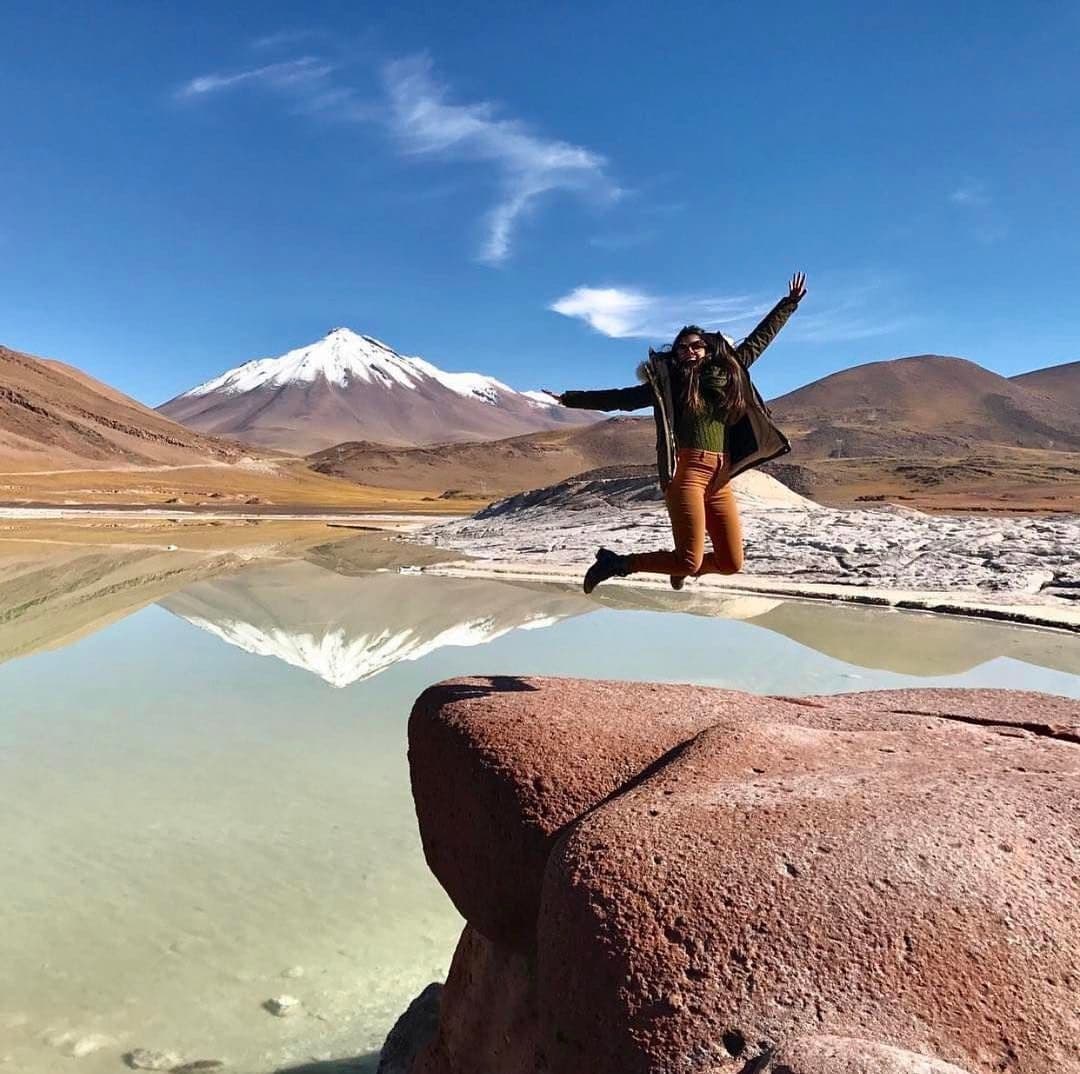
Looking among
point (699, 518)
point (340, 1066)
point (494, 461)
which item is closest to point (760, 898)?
point (340, 1066)

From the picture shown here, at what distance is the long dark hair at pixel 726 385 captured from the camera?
17.7 ft

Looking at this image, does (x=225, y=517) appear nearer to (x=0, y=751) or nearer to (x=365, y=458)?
(x=0, y=751)

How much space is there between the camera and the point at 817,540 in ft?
86.6

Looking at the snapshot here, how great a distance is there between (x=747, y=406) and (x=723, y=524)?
736 millimetres

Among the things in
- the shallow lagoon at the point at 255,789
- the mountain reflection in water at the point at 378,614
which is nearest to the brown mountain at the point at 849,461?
the mountain reflection in water at the point at 378,614

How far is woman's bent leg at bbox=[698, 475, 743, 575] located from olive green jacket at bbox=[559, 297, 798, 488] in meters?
0.16

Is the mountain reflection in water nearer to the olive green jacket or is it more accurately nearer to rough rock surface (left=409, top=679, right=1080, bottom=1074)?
the olive green jacket

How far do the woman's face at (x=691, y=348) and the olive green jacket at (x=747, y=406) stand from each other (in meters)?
0.06

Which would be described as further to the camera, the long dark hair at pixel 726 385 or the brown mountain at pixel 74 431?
the brown mountain at pixel 74 431

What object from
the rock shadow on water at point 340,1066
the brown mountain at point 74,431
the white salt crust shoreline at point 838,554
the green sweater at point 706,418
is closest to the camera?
the rock shadow on water at point 340,1066

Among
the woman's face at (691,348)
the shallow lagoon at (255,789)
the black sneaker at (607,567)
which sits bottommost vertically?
the shallow lagoon at (255,789)

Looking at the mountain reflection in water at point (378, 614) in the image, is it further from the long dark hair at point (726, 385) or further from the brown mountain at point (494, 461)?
the brown mountain at point (494, 461)

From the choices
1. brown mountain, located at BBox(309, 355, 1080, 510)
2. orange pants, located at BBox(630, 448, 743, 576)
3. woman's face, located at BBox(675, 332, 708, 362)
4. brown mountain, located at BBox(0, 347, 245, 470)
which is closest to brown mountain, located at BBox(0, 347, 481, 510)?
brown mountain, located at BBox(0, 347, 245, 470)

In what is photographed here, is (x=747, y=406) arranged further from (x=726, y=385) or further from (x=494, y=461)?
(x=494, y=461)
